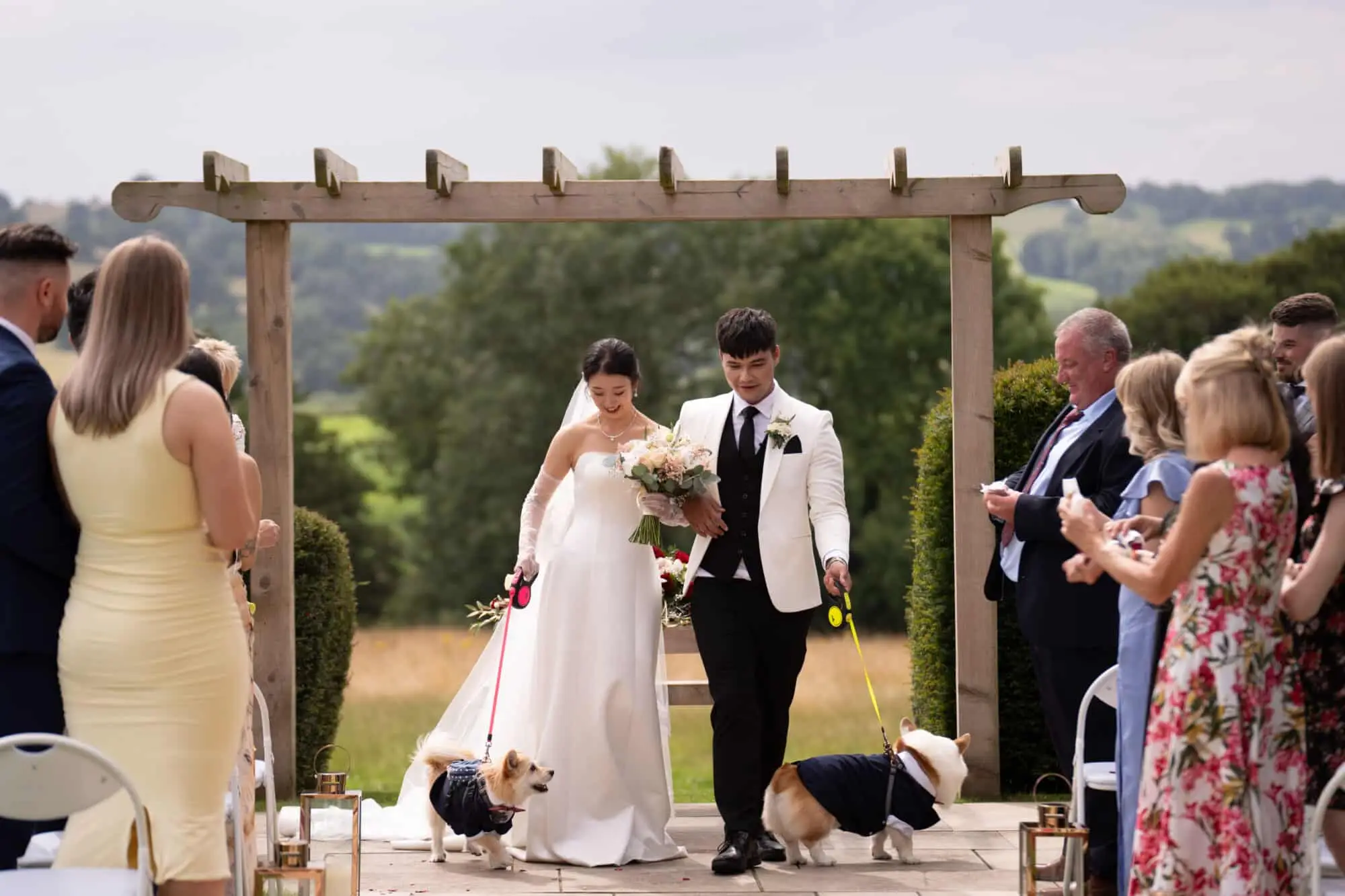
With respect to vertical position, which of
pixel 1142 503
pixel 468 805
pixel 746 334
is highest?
pixel 746 334

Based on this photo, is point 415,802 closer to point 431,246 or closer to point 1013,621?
point 1013,621

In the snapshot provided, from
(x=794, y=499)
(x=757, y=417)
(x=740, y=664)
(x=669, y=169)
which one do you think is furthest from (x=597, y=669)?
(x=669, y=169)

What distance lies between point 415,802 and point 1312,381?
422cm

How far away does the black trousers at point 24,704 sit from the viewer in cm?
373

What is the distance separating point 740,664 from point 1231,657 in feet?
7.92

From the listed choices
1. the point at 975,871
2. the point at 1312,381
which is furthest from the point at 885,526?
the point at 1312,381

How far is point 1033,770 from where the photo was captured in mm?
7539

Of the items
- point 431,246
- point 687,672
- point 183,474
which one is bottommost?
point 687,672

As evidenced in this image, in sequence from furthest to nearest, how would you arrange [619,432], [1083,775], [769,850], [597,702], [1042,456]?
[619,432], [597,702], [769,850], [1042,456], [1083,775]

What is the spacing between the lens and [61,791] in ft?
10.9

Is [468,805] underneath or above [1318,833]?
underneath

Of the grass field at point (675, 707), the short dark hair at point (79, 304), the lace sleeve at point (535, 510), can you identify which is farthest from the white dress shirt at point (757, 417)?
the grass field at point (675, 707)

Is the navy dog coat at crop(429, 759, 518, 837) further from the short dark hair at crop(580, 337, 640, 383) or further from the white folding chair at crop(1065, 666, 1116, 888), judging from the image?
the white folding chair at crop(1065, 666, 1116, 888)

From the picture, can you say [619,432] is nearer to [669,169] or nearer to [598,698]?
[598,698]
